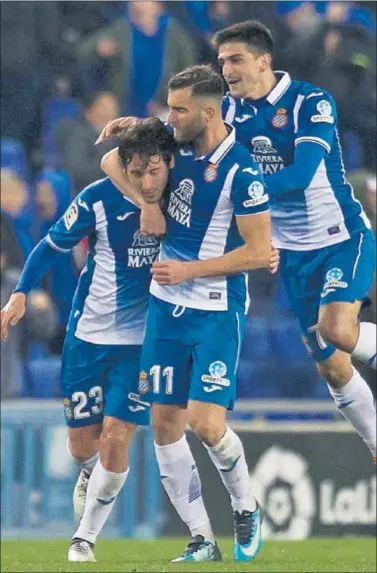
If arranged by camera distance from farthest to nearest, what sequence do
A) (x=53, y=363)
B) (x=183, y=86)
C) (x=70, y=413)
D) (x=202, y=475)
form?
(x=53, y=363) < (x=202, y=475) < (x=70, y=413) < (x=183, y=86)

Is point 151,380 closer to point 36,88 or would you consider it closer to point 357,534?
point 357,534

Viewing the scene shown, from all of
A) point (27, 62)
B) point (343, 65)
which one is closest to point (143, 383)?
point (343, 65)

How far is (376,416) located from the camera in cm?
824

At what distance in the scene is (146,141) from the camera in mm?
6836

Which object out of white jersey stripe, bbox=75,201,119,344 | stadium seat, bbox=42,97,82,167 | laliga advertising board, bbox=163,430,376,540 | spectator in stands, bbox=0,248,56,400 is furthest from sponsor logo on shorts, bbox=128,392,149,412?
stadium seat, bbox=42,97,82,167

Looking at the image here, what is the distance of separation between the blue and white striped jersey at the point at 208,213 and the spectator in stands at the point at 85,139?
5.05 metres

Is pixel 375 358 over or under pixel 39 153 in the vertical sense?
under

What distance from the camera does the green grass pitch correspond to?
22.2 feet

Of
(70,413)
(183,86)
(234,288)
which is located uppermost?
(183,86)

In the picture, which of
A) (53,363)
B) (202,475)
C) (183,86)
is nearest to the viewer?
(183,86)

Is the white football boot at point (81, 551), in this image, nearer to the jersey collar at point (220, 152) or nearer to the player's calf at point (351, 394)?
the player's calf at point (351, 394)

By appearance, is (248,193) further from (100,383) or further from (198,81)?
(100,383)

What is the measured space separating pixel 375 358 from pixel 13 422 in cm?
318

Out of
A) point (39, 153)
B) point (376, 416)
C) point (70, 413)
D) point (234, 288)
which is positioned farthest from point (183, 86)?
point (39, 153)
